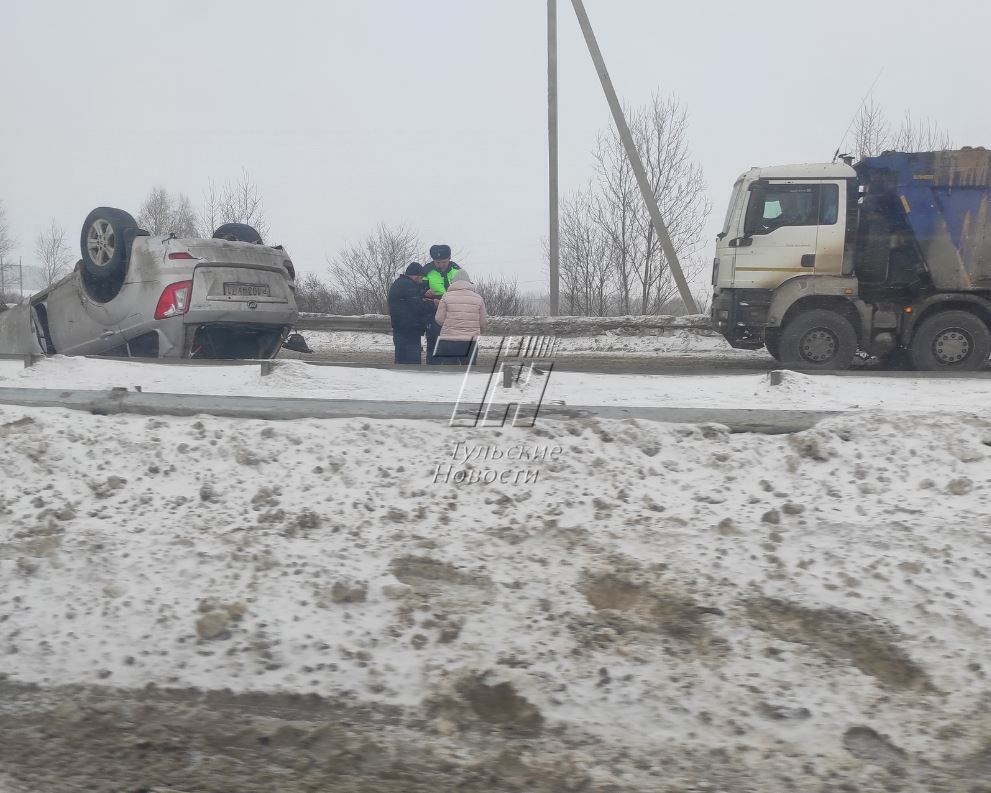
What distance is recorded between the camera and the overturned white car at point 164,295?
6.82m

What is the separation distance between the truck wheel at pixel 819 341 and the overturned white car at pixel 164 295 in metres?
5.92

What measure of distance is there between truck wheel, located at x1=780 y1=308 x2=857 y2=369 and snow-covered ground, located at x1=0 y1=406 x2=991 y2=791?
18.9 feet

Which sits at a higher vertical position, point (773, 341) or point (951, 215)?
point (951, 215)

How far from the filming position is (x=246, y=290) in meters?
7.21

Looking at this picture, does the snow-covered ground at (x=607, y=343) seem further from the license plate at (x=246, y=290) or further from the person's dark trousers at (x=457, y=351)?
the person's dark trousers at (x=457, y=351)

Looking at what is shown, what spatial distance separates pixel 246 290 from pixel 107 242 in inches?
47.7

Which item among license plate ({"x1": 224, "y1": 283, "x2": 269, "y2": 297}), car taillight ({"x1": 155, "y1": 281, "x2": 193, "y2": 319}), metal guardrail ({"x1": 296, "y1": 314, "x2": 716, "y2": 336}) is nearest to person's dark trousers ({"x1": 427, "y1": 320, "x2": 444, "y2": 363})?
license plate ({"x1": 224, "y1": 283, "x2": 269, "y2": 297})

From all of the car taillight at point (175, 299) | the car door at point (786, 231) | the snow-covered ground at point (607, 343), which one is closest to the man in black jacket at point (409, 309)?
the car taillight at point (175, 299)

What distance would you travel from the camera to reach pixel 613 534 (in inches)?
144

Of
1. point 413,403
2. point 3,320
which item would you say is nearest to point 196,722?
point 413,403

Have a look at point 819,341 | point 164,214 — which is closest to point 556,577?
point 819,341

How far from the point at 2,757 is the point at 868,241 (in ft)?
32.3

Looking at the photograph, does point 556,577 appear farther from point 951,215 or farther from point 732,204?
point 951,215

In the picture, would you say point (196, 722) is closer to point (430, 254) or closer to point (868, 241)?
point (430, 254)
